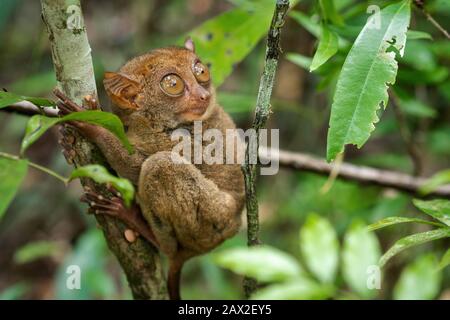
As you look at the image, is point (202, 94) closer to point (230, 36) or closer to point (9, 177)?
point (230, 36)

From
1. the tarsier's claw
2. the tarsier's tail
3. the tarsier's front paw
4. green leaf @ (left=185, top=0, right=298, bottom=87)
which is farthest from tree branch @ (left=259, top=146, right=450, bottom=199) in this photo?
the tarsier's front paw

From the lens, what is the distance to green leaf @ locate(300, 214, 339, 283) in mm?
1679

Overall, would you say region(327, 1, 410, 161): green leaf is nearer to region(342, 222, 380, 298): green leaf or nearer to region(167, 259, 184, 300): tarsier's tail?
region(342, 222, 380, 298): green leaf

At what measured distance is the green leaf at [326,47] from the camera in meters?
2.65

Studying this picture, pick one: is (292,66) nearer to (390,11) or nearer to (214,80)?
(214,80)

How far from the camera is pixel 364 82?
8.25ft

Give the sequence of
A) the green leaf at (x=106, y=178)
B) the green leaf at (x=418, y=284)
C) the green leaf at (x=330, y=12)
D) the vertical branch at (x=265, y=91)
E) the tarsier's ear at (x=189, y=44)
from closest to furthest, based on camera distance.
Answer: the green leaf at (x=418, y=284), the green leaf at (x=106, y=178), the vertical branch at (x=265, y=91), the green leaf at (x=330, y=12), the tarsier's ear at (x=189, y=44)

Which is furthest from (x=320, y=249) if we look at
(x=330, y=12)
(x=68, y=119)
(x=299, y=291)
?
(x=330, y=12)

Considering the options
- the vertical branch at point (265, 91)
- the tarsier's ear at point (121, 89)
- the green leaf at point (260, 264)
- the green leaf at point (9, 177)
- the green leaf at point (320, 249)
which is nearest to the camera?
the green leaf at point (260, 264)

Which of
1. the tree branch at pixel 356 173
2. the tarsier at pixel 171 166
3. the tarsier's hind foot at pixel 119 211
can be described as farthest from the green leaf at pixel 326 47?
the tree branch at pixel 356 173

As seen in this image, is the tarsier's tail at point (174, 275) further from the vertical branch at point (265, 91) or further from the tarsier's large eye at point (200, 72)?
the tarsier's large eye at point (200, 72)

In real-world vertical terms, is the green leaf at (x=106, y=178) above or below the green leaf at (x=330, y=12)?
below

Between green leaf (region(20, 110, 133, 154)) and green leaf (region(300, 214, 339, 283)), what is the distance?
101cm

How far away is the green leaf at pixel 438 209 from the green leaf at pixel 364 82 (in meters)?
0.37
